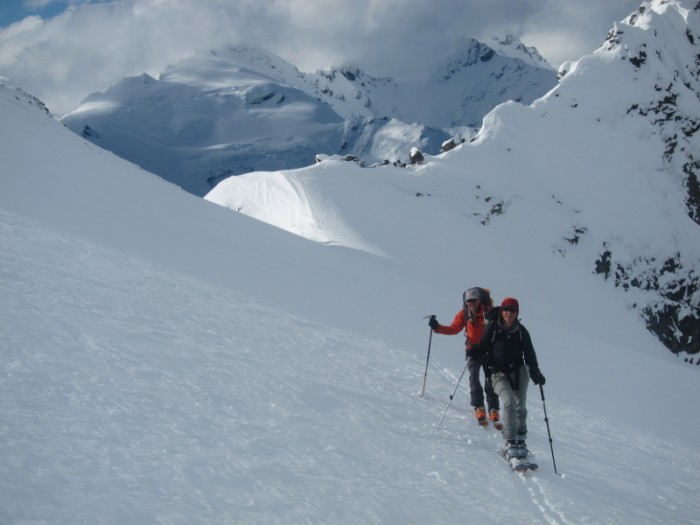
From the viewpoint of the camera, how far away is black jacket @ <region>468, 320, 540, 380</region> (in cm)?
601

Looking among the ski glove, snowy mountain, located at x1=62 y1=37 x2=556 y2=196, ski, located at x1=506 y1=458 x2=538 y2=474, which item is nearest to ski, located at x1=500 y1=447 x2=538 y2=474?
ski, located at x1=506 y1=458 x2=538 y2=474

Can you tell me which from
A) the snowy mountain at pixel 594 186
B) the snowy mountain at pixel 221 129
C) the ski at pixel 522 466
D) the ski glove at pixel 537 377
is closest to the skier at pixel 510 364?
the ski glove at pixel 537 377

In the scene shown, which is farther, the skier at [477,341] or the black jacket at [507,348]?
the skier at [477,341]

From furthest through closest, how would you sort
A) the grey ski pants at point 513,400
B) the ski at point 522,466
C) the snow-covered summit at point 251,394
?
1. the grey ski pants at point 513,400
2. the ski at point 522,466
3. the snow-covered summit at point 251,394

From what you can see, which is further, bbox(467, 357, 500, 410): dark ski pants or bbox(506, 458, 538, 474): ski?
bbox(467, 357, 500, 410): dark ski pants

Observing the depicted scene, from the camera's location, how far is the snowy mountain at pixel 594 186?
3881 cm

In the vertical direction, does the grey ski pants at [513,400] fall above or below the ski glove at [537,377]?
below

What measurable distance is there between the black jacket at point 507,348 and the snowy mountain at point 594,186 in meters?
23.9

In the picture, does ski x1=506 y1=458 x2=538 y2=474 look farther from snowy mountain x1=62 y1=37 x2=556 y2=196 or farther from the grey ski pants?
snowy mountain x1=62 y1=37 x2=556 y2=196

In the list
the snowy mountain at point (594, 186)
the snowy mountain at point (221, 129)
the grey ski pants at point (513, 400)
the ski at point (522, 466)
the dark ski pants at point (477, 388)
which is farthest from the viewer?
Result: the snowy mountain at point (221, 129)

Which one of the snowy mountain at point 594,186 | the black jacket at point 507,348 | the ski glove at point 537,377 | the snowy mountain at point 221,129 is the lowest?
the ski glove at point 537,377

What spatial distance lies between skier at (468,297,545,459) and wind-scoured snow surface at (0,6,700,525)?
440mm

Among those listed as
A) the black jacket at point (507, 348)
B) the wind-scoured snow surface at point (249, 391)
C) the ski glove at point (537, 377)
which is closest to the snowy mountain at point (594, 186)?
the wind-scoured snow surface at point (249, 391)

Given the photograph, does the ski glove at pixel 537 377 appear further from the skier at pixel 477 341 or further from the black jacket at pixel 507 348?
the skier at pixel 477 341
